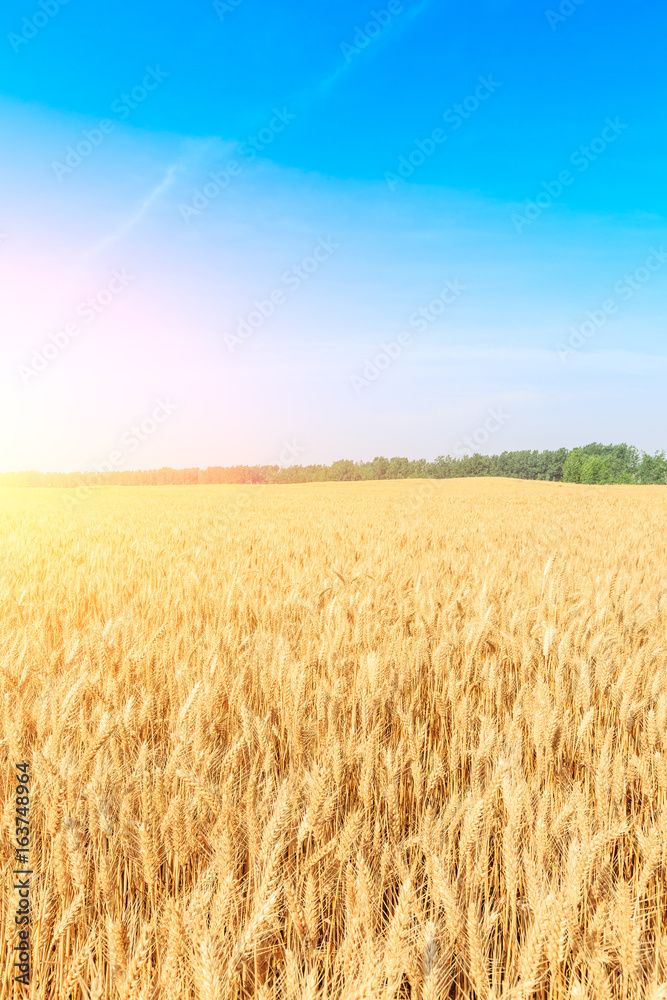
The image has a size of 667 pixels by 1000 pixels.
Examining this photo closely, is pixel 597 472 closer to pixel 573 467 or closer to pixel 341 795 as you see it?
pixel 573 467

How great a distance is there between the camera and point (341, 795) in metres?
1.66

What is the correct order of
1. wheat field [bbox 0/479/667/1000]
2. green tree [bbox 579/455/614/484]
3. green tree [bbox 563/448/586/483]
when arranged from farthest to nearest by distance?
green tree [bbox 563/448/586/483], green tree [bbox 579/455/614/484], wheat field [bbox 0/479/667/1000]

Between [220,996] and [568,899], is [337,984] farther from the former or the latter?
[568,899]

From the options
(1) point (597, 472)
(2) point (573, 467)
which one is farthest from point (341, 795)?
(2) point (573, 467)

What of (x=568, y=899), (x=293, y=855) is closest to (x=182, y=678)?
(x=293, y=855)

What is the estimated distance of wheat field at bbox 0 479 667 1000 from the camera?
1062 mm

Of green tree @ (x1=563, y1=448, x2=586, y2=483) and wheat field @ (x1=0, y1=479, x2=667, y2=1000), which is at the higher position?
green tree @ (x1=563, y1=448, x2=586, y2=483)

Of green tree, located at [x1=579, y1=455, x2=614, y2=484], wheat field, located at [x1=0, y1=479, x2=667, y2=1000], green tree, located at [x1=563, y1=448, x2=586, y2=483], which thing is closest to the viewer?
wheat field, located at [x1=0, y1=479, x2=667, y2=1000]

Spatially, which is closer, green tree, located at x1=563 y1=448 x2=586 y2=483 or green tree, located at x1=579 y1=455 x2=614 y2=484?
green tree, located at x1=579 y1=455 x2=614 y2=484

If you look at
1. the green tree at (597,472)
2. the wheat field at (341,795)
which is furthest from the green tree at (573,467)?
the wheat field at (341,795)

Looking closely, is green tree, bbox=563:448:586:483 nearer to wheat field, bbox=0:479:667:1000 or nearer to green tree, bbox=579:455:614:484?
green tree, bbox=579:455:614:484

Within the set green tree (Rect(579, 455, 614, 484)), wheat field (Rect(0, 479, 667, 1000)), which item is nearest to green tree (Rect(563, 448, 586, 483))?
green tree (Rect(579, 455, 614, 484))

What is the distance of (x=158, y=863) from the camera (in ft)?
4.18

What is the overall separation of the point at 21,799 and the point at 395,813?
93 centimetres
